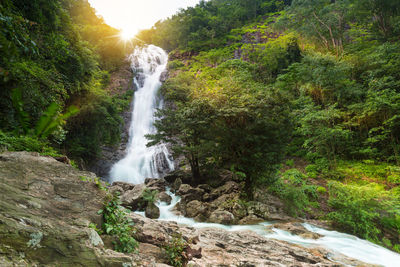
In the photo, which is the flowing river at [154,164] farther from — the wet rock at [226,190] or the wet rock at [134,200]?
the wet rock at [226,190]

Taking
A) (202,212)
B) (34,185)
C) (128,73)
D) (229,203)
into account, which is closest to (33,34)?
(34,185)

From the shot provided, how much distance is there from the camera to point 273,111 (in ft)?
27.0

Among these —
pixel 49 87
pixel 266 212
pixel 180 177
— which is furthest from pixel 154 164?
pixel 266 212

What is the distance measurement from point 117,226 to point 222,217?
17.9 ft

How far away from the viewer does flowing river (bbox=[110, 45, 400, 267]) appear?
563 cm

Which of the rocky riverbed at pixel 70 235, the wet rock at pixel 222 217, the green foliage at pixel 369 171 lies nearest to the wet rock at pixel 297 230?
the rocky riverbed at pixel 70 235

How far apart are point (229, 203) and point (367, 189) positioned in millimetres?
5081

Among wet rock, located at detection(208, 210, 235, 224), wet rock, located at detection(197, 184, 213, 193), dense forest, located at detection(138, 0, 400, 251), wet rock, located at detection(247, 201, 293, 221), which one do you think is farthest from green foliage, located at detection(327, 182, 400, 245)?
wet rock, located at detection(197, 184, 213, 193)

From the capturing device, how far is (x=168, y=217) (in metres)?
8.52

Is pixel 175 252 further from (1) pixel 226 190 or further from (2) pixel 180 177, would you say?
(2) pixel 180 177

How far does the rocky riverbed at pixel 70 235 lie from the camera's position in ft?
5.39

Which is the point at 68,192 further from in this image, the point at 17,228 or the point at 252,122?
the point at 252,122

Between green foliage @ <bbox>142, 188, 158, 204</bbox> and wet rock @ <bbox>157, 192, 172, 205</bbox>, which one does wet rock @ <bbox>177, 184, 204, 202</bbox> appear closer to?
wet rock @ <bbox>157, 192, 172, 205</bbox>

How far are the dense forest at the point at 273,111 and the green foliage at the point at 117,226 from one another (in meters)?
1.35
